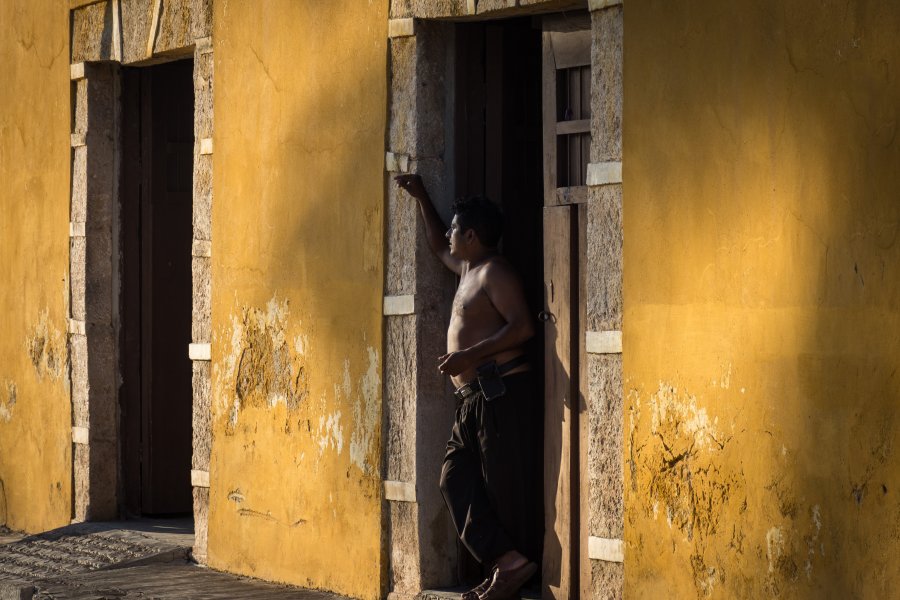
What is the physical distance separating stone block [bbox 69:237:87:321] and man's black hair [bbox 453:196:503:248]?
336 cm

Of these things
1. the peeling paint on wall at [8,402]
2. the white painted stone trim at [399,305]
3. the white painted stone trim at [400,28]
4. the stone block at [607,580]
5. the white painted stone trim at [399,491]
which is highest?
the white painted stone trim at [400,28]

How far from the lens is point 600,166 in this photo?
237 inches

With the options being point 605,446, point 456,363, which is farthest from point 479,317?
point 605,446

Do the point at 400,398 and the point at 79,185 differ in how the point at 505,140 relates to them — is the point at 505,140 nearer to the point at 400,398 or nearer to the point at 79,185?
the point at 400,398

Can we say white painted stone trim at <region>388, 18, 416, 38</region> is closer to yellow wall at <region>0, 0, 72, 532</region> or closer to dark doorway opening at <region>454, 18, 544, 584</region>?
dark doorway opening at <region>454, 18, 544, 584</region>

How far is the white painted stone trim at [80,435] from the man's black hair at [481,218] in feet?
11.5

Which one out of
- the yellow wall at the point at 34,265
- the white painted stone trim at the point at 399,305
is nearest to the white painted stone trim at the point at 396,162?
the white painted stone trim at the point at 399,305

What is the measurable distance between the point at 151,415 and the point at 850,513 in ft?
17.3

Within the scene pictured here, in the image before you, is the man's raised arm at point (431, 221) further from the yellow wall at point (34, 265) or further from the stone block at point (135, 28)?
the yellow wall at point (34, 265)

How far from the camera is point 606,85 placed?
601 cm

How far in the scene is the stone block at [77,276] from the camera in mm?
9234

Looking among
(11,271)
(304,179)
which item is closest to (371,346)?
(304,179)

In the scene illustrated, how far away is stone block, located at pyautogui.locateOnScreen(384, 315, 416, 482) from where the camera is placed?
6.88 m

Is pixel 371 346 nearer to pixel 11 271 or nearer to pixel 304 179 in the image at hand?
pixel 304 179
